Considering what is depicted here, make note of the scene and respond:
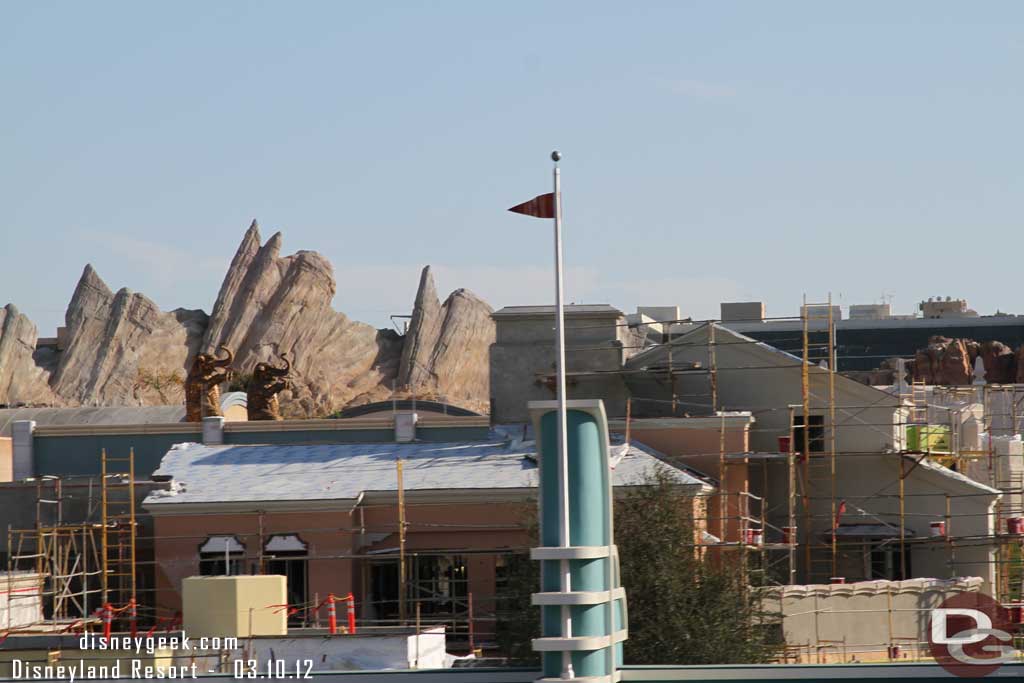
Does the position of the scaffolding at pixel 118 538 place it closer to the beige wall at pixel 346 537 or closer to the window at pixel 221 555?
the beige wall at pixel 346 537

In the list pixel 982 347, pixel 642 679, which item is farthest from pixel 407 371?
pixel 642 679

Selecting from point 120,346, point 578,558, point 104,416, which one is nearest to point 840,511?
point 578,558

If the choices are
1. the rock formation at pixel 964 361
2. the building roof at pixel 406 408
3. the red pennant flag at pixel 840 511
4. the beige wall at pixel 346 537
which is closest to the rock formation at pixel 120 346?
the building roof at pixel 406 408

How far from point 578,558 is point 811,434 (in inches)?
896

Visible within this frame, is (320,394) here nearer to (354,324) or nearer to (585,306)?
(354,324)

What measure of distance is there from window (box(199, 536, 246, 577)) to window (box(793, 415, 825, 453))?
11713 mm

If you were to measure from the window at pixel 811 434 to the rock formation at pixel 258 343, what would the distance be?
199 ft

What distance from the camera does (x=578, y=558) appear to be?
42.7 ft

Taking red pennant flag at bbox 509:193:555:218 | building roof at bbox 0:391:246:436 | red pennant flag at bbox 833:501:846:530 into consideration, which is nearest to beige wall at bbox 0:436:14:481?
building roof at bbox 0:391:246:436

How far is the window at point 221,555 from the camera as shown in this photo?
31203mm

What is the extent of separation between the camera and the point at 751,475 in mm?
34531

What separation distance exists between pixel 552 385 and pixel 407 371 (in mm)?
61333

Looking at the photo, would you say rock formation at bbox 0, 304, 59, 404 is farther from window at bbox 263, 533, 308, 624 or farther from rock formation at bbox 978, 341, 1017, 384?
window at bbox 263, 533, 308, 624

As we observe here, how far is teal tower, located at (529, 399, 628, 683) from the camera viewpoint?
12.9m
